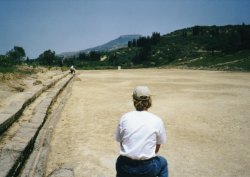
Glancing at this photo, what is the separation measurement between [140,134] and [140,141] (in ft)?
0.26

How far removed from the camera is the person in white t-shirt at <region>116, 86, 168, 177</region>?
132 inches

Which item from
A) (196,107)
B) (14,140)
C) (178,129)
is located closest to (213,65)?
(196,107)

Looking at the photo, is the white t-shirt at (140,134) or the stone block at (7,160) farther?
the stone block at (7,160)

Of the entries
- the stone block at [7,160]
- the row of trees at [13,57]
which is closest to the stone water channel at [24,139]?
the stone block at [7,160]

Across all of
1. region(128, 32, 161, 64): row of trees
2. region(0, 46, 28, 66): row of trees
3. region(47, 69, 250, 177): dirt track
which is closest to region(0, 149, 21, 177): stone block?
region(47, 69, 250, 177): dirt track

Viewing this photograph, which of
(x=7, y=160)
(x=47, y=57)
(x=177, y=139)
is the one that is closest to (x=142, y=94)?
(x=7, y=160)

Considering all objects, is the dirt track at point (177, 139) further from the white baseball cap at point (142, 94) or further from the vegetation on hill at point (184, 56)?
the vegetation on hill at point (184, 56)

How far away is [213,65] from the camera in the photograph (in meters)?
53.8

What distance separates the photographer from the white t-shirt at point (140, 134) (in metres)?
3.37

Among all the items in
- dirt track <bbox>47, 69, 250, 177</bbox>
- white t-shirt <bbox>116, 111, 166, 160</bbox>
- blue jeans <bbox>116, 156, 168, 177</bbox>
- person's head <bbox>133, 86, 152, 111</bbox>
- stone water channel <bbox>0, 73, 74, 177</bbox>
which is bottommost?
dirt track <bbox>47, 69, 250, 177</bbox>

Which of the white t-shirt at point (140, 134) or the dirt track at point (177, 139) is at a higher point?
the white t-shirt at point (140, 134)

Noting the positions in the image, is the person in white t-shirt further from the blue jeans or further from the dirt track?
the dirt track

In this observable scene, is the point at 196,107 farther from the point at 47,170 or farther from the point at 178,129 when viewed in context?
the point at 47,170

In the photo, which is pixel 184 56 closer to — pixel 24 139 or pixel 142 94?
pixel 24 139
